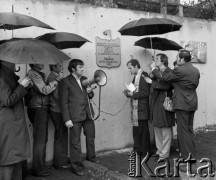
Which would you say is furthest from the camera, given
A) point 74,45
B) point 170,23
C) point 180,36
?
point 180,36

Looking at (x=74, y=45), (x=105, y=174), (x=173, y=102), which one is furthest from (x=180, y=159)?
(x=74, y=45)

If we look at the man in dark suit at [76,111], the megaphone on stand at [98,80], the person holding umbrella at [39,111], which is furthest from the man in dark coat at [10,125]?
the megaphone on stand at [98,80]

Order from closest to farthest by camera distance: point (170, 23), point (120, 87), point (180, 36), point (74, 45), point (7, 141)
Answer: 1. point (7, 141)
2. point (170, 23)
3. point (74, 45)
4. point (120, 87)
5. point (180, 36)

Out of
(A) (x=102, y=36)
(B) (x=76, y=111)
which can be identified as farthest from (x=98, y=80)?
(A) (x=102, y=36)

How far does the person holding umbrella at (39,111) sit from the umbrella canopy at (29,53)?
101 cm

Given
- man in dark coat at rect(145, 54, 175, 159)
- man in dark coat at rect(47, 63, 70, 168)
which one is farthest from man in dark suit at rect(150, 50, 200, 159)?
man in dark coat at rect(47, 63, 70, 168)

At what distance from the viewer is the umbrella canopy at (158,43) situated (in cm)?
666

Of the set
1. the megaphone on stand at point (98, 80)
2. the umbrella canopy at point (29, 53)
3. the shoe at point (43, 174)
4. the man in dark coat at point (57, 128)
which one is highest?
the umbrella canopy at point (29, 53)

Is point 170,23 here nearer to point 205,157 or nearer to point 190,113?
point 190,113

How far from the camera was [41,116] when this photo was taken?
501cm

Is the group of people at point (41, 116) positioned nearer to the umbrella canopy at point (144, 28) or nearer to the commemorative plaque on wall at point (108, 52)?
the commemorative plaque on wall at point (108, 52)

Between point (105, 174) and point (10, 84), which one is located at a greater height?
point (10, 84)

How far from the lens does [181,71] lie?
5.20 metres

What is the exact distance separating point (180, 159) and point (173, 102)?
41.2 inches
